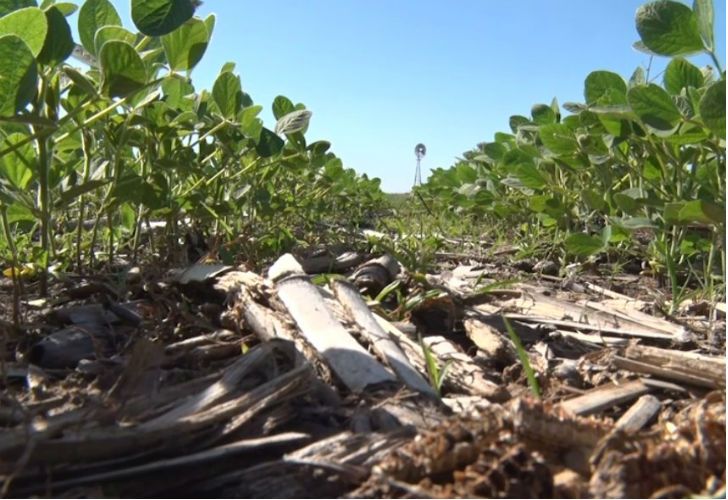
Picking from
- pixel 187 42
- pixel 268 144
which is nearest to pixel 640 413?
pixel 187 42

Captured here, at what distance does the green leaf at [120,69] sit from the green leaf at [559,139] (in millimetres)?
1240

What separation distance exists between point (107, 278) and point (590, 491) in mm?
1220

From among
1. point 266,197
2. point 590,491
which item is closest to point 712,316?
point 590,491

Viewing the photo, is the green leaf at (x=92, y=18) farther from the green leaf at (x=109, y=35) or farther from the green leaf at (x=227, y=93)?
the green leaf at (x=227, y=93)

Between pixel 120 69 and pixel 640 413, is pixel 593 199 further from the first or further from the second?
pixel 120 69

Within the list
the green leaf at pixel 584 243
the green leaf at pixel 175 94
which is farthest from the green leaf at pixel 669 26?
the green leaf at pixel 175 94

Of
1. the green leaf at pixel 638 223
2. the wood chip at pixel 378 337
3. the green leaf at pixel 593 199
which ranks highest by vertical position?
the green leaf at pixel 593 199

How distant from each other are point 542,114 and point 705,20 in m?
1.43

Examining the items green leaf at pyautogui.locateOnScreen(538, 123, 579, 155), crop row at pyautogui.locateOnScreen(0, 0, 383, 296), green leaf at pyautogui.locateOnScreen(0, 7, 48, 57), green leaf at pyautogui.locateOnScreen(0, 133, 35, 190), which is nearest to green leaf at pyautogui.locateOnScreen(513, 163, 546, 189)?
green leaf at pyautogui.locateOnScreen(538, 123, 579, 155)

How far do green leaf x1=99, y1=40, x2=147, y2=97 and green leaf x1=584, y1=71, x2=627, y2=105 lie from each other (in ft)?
3.62

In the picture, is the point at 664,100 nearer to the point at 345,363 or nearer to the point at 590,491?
the point at 345,363

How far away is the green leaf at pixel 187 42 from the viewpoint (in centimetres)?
158

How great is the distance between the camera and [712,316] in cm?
154

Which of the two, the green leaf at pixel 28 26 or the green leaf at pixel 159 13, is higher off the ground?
the green leaf at pixel 159 13
